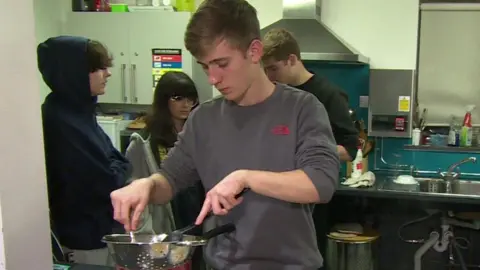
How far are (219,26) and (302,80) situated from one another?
4.77ft

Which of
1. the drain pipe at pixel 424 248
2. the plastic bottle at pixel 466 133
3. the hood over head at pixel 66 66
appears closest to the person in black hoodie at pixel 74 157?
the hood over head at pixel 66 66

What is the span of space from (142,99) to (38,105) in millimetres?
2777

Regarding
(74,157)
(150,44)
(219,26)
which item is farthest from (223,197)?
(150,44)

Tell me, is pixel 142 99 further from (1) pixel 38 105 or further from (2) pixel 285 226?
(2) pixel 285 226

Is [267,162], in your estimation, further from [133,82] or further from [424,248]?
[133,82]

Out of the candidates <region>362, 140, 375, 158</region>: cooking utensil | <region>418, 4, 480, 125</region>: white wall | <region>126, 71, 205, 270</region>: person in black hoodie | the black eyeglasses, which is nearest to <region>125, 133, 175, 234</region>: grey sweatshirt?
<region>126, 71, 205, 270</region>: person in black hoodie

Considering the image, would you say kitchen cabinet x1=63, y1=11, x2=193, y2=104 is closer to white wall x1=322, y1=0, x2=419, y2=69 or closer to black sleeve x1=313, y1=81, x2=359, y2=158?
white wall x1=322, y1=0, x2=419, y2=69

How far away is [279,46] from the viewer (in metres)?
2.46

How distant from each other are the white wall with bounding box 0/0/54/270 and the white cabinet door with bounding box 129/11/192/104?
2650mm

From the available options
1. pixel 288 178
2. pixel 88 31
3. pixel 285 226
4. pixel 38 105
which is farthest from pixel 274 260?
pixel 88 31

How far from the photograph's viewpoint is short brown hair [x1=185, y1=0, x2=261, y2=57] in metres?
1.16

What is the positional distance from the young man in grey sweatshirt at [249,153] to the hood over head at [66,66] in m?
0.85

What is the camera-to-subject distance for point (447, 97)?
389 cm

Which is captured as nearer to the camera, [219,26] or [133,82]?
[219,26]
